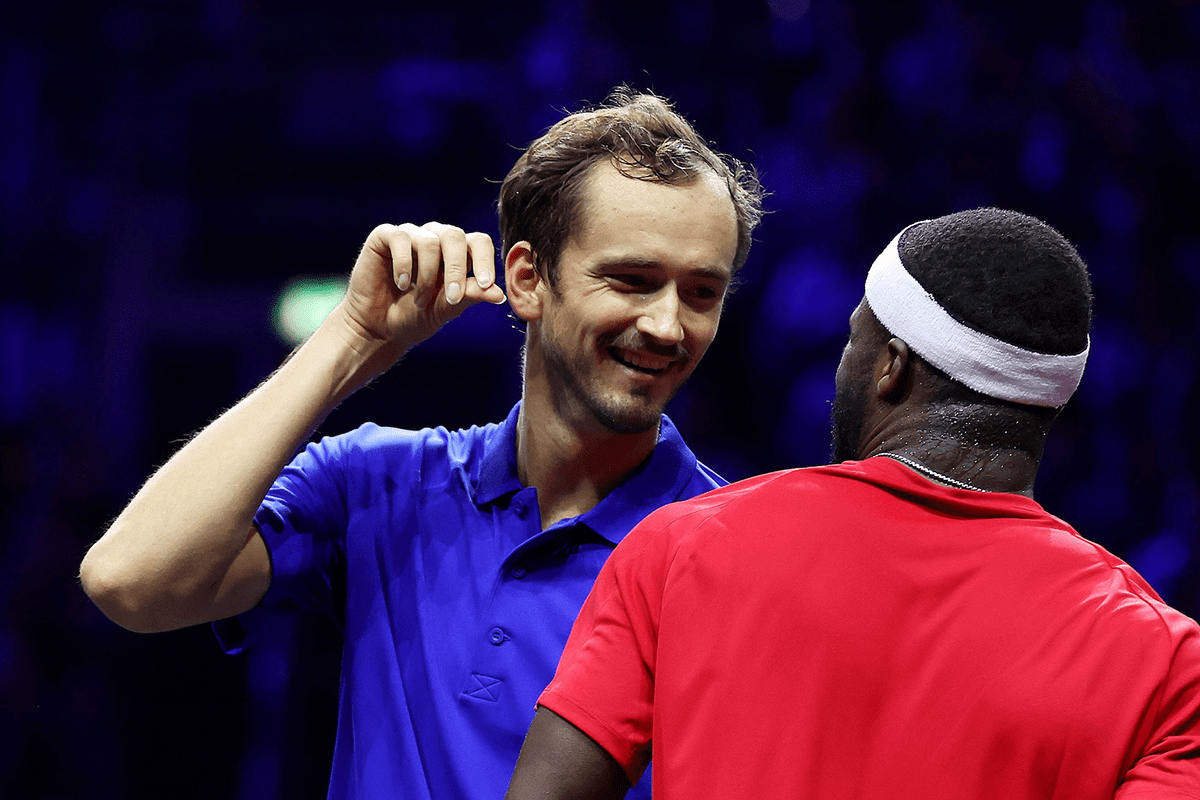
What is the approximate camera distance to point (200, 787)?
9.82 ft

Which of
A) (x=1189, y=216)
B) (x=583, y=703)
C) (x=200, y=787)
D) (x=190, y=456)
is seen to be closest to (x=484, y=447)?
(x=190, y=456)

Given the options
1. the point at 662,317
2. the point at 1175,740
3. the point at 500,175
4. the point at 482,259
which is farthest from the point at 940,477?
the point at 500,175

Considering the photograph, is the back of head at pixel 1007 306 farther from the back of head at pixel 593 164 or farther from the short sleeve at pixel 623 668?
the back of head at pixel 593 164

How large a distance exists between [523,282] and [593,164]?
0.20 m

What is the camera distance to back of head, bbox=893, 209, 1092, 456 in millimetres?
979

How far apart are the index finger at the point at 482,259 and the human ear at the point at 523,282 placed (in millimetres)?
160

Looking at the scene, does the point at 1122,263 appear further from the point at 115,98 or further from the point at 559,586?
the point at 115,98

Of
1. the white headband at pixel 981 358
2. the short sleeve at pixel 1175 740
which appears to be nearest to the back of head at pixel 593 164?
the white headband at pixel 981 358

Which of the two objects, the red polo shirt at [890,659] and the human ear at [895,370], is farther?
the human ear at [895,370]

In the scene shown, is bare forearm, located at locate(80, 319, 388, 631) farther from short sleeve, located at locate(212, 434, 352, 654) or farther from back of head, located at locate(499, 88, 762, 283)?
back of head, located at locate(499, 88, 762, 283)

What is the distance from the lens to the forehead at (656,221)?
4.61ft

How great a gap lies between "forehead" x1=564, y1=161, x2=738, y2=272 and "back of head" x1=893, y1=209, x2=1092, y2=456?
1.46ft

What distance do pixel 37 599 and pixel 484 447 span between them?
79.2 inches

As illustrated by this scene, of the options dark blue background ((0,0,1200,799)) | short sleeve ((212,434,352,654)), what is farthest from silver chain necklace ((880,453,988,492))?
dark blue background ((0,0,1200,799))
